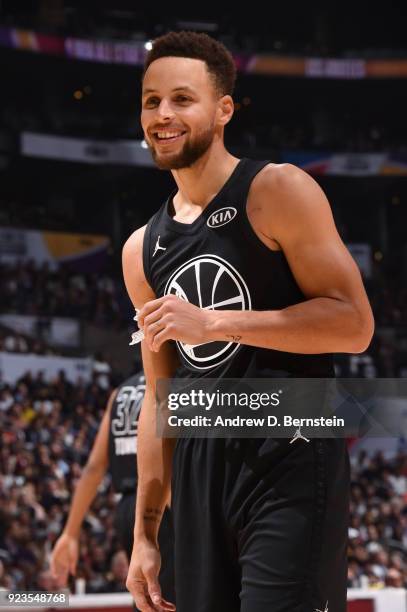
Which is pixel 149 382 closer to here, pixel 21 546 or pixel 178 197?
pixel 178 197

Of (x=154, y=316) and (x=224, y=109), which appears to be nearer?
(x=154, y=316)

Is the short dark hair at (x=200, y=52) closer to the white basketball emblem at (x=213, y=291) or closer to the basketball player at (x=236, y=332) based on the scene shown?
the basketball player at (x=236, y=332)

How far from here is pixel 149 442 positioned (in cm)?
276

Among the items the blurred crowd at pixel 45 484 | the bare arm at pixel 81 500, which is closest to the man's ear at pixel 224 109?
the bare arm at pixel 81 500

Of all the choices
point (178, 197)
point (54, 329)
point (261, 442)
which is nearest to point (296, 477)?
point (261, 442)

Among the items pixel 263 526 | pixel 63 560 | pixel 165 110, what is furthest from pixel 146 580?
pixel 63 560

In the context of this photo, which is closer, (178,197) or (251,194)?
(251,194)

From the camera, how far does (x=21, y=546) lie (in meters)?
10.6

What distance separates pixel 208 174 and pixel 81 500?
2428 mm

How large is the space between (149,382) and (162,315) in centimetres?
59

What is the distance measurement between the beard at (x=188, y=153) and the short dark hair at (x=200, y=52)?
13cm

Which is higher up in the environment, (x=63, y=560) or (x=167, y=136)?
(x=167, y=136)

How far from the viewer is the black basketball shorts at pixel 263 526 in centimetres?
230

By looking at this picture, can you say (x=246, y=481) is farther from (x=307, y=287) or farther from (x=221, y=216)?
(x=221, y=216)
